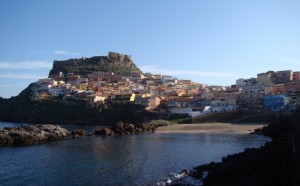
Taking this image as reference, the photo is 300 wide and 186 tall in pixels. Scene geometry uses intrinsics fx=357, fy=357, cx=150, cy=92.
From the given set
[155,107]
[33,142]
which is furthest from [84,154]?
[155,107]

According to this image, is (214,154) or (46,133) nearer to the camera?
(214,154)

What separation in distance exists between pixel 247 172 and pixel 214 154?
1574 centimetres

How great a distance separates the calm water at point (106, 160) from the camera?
28375 mm

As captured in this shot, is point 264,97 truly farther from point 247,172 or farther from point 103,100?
point 247,172

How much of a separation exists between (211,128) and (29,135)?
1361 inches

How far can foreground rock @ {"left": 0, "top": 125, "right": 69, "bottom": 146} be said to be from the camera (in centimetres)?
5217

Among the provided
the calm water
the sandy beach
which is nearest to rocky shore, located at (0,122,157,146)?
the sandy beach

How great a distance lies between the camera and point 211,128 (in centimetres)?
7056

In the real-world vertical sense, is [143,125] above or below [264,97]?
below

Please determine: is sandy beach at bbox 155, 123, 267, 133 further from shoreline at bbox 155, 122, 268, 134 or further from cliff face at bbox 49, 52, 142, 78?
cliff face at bbox 49, 52, 142, 78

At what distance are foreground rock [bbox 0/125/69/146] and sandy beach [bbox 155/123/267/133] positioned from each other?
64.8 ft

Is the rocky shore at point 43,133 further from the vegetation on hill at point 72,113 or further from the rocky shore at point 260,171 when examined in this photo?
the rocky shore at point 260,171

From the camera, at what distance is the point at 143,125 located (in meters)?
71.8

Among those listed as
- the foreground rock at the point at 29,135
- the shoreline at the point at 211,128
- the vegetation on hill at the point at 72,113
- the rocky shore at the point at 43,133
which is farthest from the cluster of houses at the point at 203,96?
the foreground rock at the point at 29,135
